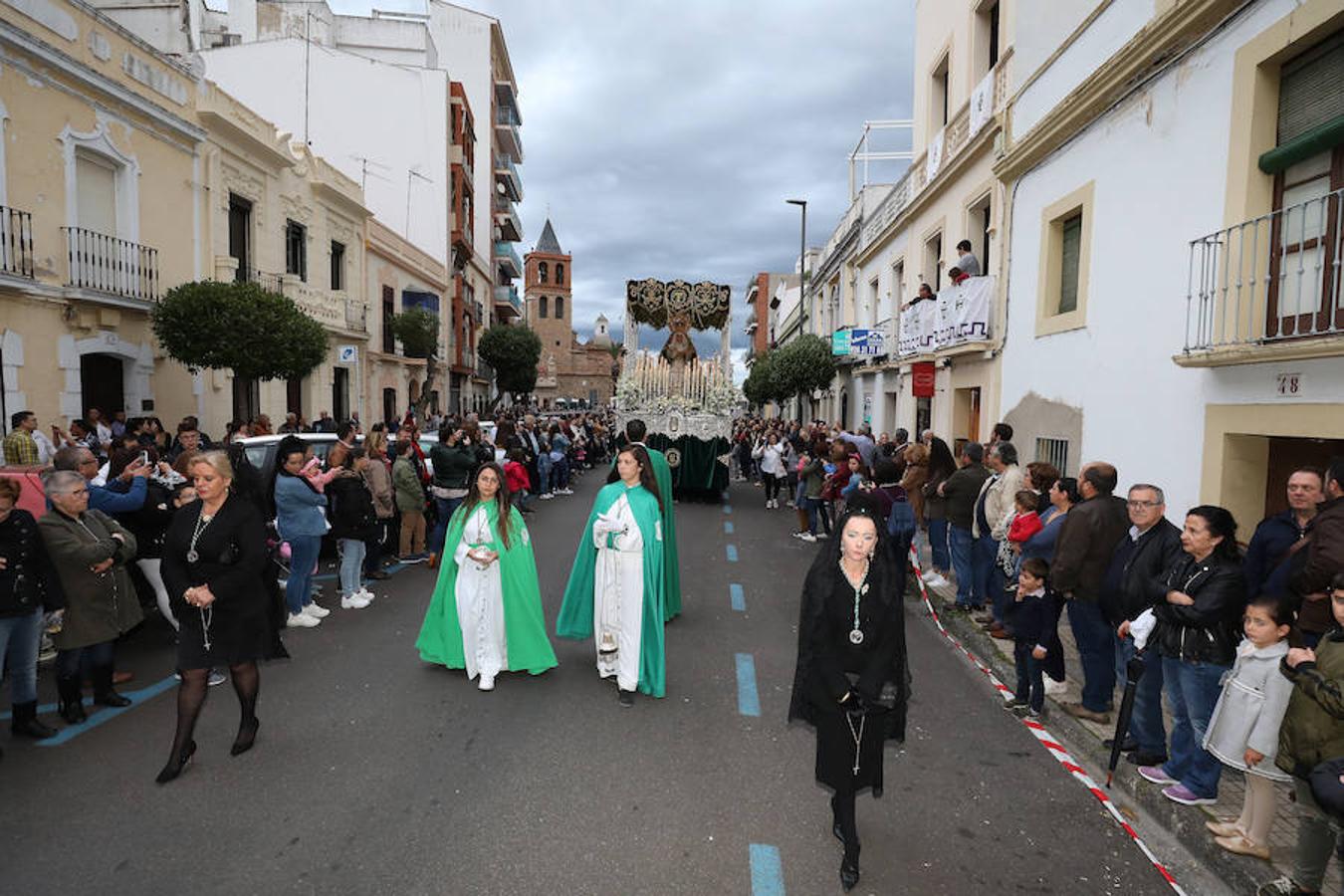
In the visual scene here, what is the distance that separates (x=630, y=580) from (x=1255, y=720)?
11.8ft

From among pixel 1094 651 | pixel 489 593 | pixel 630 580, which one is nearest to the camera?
pixel 1094 651

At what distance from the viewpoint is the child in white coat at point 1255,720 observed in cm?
361

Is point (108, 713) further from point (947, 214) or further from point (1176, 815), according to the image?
point (947, 214)

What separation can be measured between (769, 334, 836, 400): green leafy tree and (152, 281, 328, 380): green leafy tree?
52.3ft

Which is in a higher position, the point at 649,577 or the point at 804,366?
the point at 804,366

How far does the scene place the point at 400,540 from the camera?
1011 cm

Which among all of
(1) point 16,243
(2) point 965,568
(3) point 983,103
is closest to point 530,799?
(2) point 965,568

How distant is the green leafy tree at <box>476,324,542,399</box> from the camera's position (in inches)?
1645

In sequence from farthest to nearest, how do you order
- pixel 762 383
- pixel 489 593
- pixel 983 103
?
1. pixel 762 383
2. pixel 983 103
3. pixel 489 593

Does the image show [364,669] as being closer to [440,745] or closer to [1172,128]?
[440,745]

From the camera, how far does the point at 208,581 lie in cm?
440

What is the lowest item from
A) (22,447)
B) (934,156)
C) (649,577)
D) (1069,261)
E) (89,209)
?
(649,577)

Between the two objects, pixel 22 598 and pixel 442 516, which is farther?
pixel 442 516

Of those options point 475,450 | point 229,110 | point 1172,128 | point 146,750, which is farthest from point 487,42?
point 146,750
